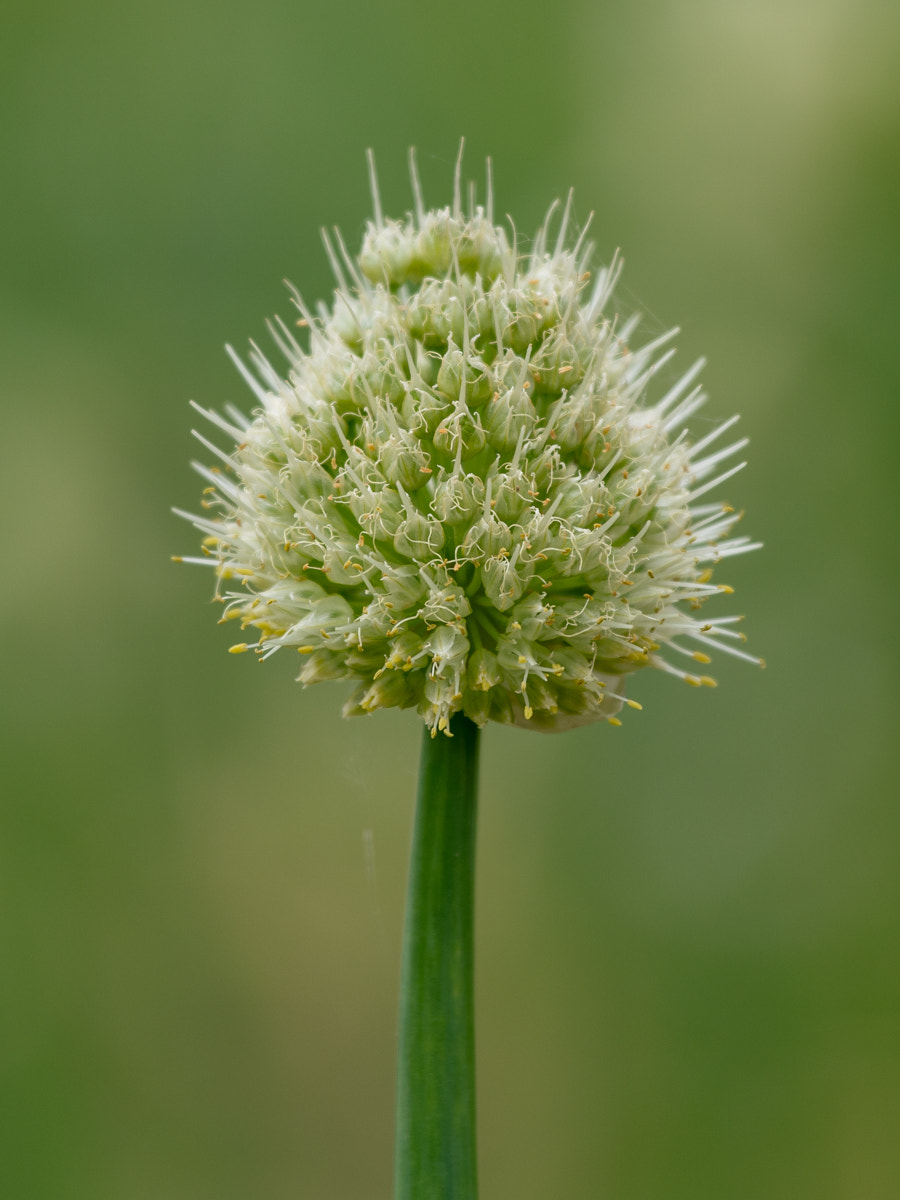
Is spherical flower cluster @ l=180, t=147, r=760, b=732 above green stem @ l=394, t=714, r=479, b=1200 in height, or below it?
above

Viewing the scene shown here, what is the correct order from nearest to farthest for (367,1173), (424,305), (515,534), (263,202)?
1. (515,534)
2. (424,305)
3. (367,1173)
4. (263,202)

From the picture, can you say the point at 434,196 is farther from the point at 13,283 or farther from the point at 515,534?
→ the point at 515,534

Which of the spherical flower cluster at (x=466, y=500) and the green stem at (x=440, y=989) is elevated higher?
the spherical flower cluster at (x=466, y=500)

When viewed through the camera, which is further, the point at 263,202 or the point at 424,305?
the point at 263,202

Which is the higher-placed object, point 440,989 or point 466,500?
point 466,500

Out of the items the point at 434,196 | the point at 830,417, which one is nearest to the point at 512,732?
the point at 830,417
